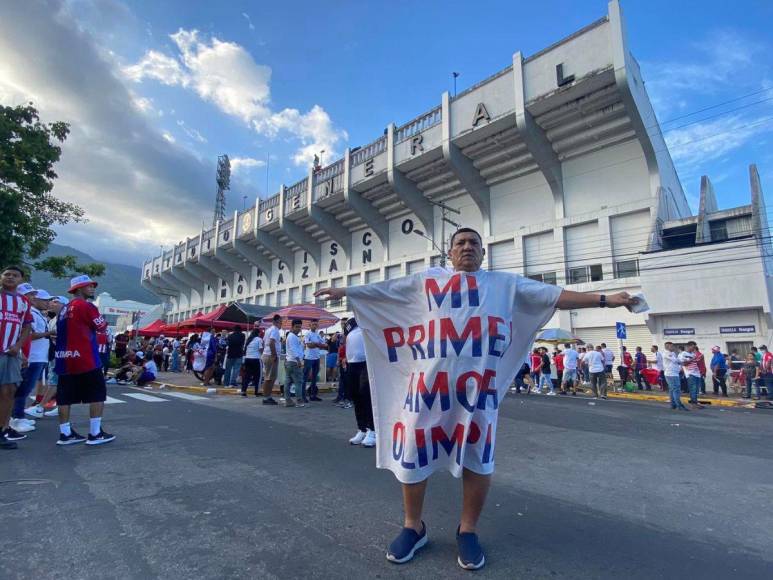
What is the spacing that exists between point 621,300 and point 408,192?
2645cm

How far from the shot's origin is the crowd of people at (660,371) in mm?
11523

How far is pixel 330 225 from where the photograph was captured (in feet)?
111

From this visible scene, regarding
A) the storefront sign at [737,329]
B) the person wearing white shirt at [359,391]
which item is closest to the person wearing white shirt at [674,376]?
the person wearing white shirt at [359,391]

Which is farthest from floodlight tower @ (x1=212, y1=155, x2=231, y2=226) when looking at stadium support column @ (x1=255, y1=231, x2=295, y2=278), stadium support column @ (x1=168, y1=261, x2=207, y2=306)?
stadium support column @ (x1=255, y1=231, x2=295, y2=278)

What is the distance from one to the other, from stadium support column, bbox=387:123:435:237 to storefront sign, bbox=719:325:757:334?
1653 centimetres

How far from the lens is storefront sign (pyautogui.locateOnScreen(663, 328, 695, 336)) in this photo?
18.3 metres

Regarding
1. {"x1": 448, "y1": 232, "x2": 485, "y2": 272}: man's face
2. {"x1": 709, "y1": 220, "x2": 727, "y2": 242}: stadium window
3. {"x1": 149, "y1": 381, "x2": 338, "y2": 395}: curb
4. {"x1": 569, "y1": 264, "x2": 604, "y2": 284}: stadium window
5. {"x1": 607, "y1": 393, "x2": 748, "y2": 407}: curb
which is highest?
{"x1": 709, "y1": 220, "x2": 727, "y2": 242}: stadium window

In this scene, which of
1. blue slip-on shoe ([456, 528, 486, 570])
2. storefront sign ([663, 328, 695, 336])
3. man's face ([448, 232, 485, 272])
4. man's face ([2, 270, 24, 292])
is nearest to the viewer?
blue slip-on shoe ([456, 528, 486, 570])

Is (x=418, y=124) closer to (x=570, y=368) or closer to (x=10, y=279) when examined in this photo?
(x=570, y=368)

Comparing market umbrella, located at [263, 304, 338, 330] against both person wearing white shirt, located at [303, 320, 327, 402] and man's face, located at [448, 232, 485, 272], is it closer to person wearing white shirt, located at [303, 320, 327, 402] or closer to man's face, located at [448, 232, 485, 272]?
person wearing white shirt, located at [303, 320, 327, 402]

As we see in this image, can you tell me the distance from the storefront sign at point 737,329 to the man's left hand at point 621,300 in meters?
19.6

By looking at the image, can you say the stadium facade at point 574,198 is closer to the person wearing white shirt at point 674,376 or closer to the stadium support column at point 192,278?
the person wearing white shirt at point 674,376

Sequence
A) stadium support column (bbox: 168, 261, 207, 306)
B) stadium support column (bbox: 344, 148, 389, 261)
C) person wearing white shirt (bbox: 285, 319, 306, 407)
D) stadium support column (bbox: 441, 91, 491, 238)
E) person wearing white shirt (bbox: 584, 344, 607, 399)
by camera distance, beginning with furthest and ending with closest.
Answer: stadium support column (bbox: 168, 261, 207, 306)
stadium support column (bbox: 344, 148, 389, 261)
stadium support column (bbox: 441, 91, 491, 238)
person wearing white shirt (bbox: 584, 344, 607, 399)
person wearing white shirt (bbox: 285, 319, 306, 407)

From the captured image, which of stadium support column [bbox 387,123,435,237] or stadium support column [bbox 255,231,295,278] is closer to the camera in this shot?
stadium support column [bbox 387,123,435,237]
